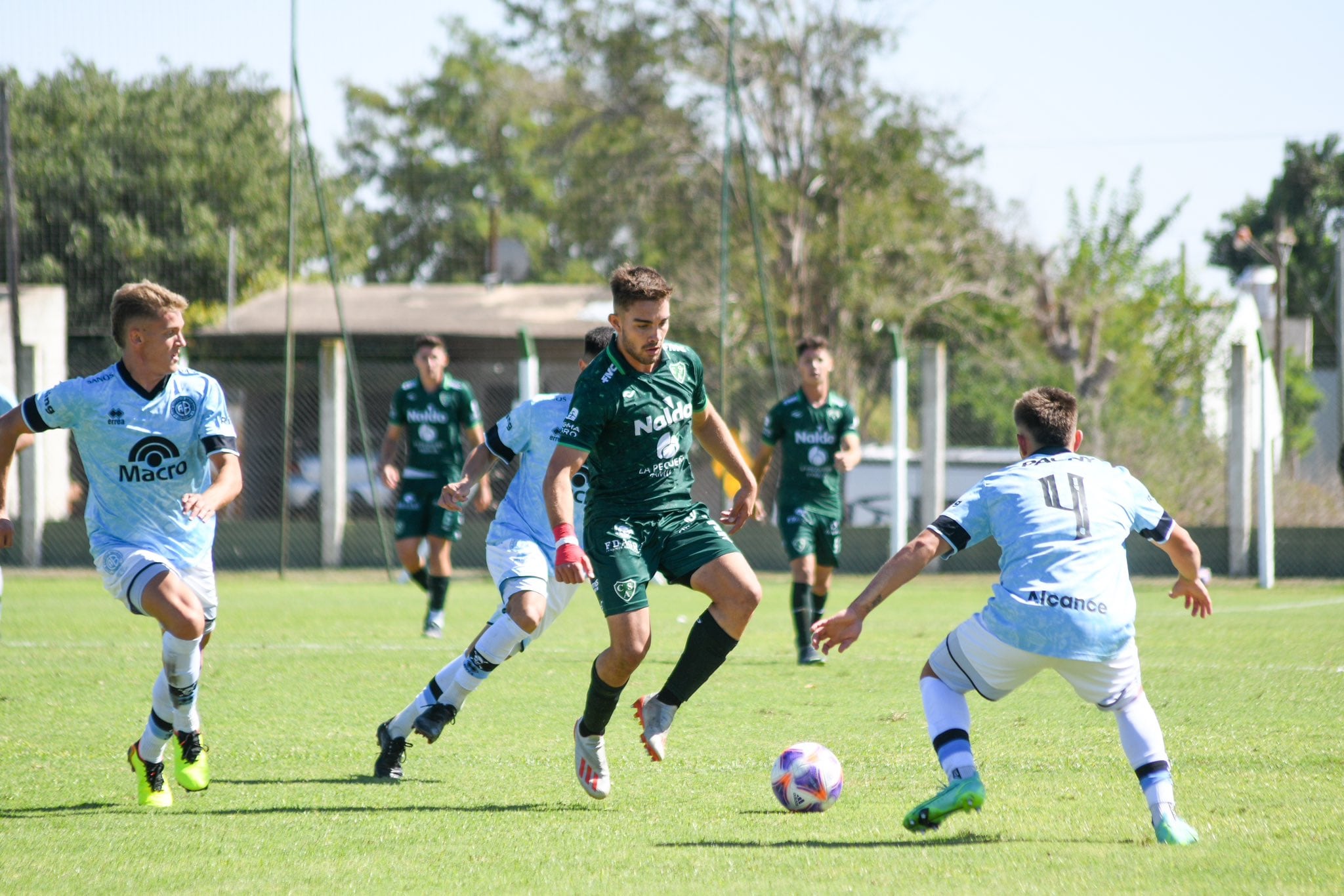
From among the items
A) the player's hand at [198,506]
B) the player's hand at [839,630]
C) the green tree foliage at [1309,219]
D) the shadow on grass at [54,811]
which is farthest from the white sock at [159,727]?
the green tree foliage at [1309,219]

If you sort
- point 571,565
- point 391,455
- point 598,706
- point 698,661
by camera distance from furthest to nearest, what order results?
point 391,455, point 698,661, point 598,706, point 571,565

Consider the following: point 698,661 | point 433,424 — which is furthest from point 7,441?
point 433,424

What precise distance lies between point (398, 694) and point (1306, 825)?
4962mm

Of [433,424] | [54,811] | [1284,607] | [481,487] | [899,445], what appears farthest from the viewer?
[899,445]

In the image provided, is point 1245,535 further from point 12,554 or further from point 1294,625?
point 12,554

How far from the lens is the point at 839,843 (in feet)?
14.9

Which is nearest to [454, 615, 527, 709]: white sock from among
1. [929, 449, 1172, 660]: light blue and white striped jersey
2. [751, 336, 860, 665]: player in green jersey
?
[929, 449, 1172, 660]: light blue and white striped jersey

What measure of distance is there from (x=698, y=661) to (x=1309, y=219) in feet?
185

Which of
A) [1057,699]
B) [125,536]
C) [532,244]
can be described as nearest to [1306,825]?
[1057,699]

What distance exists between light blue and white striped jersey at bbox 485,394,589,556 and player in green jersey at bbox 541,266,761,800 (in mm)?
841

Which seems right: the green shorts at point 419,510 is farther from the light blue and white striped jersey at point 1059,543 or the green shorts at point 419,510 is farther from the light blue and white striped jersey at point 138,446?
the light blue and white striped jersey at point 1059,543

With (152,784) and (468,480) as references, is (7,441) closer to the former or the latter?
(152,784)

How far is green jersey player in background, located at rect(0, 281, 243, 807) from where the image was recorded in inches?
210

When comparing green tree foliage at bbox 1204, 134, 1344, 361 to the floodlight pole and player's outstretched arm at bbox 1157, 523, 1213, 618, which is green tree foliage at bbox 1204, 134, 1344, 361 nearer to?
the floodlight pole
